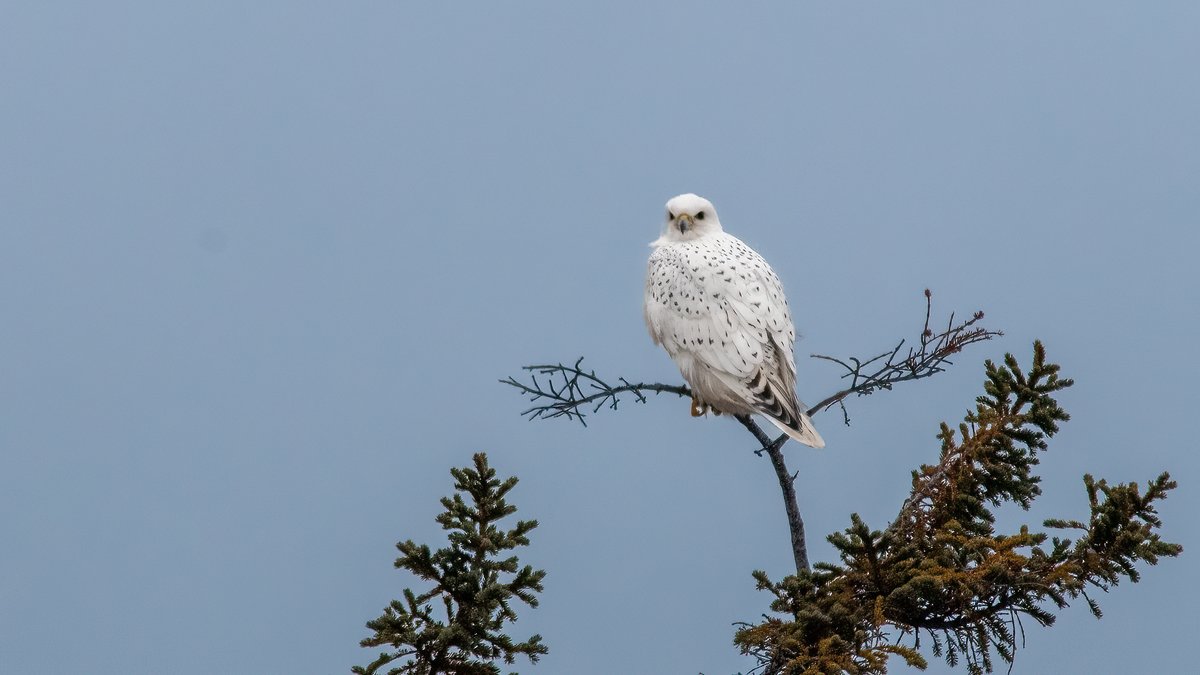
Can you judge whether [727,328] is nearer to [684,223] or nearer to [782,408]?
[782,408]

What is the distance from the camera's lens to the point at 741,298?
6.73 meters

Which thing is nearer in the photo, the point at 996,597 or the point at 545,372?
the point at 996,597

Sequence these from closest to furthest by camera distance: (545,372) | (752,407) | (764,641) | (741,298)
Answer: (764,641)
(545,372)
(752,407)
(741,298)

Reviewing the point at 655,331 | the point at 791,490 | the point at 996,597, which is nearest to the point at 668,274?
the point at 655,331

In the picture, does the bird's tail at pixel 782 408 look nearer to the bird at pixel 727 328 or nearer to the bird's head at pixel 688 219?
the bird at pixel 727 328

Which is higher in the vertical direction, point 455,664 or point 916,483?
point 916,483

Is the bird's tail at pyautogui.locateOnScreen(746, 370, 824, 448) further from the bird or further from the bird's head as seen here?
the bird's head

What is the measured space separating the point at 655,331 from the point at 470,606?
2.19 metres

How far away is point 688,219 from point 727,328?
973 mm

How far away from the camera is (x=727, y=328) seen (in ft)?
21.6

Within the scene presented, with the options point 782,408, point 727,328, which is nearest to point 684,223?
point 727,328

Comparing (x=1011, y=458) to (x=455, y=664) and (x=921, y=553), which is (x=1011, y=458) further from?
(x=455, y=664)

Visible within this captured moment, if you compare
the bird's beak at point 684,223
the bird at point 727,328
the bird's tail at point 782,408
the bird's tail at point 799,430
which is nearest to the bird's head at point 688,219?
the bird's beak at point 684,223

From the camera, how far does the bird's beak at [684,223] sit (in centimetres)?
733
